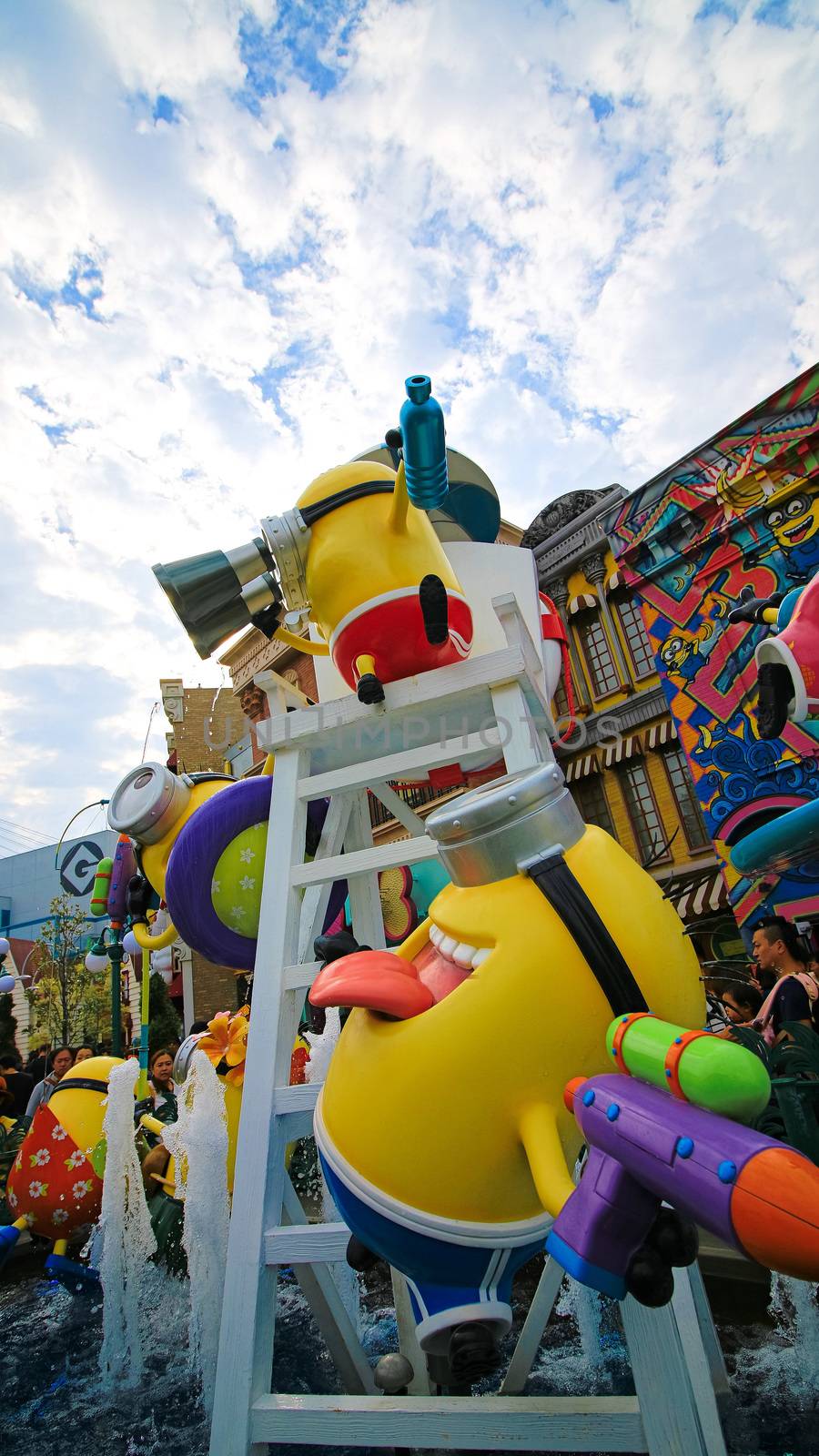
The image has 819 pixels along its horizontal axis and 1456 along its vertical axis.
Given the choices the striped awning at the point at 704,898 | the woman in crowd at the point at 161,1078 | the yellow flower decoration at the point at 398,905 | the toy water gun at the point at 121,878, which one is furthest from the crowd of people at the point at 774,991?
the striped awning at the point at 704,898

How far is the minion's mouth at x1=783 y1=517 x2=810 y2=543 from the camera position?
7091mm

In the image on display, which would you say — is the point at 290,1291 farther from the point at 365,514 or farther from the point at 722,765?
the point at 722,765

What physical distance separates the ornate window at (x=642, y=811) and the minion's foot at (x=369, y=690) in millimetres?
9085

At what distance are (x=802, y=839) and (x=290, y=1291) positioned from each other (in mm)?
3207

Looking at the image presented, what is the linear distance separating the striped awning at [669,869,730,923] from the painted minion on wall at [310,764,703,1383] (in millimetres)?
8546

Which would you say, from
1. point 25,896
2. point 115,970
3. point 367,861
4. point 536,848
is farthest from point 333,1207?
point 25,896

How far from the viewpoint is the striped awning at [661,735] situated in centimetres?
1029

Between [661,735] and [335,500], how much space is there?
8943 mm

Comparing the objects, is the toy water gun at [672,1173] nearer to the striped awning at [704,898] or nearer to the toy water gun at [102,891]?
the toy water gun at [102,891]

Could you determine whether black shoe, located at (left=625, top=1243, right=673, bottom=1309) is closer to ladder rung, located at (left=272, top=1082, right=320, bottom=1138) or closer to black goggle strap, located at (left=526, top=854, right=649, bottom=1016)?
black goggle strap, located at (left=526, top=854, right=649, bottom=1016)

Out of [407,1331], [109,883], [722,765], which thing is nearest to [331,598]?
[407,1331]

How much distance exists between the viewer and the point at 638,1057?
0.92 meters

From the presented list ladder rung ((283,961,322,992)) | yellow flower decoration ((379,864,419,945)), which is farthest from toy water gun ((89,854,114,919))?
ladder rung ((283,961,322,992))

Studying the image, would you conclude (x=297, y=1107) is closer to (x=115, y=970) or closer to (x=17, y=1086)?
(x=115, y=970)
